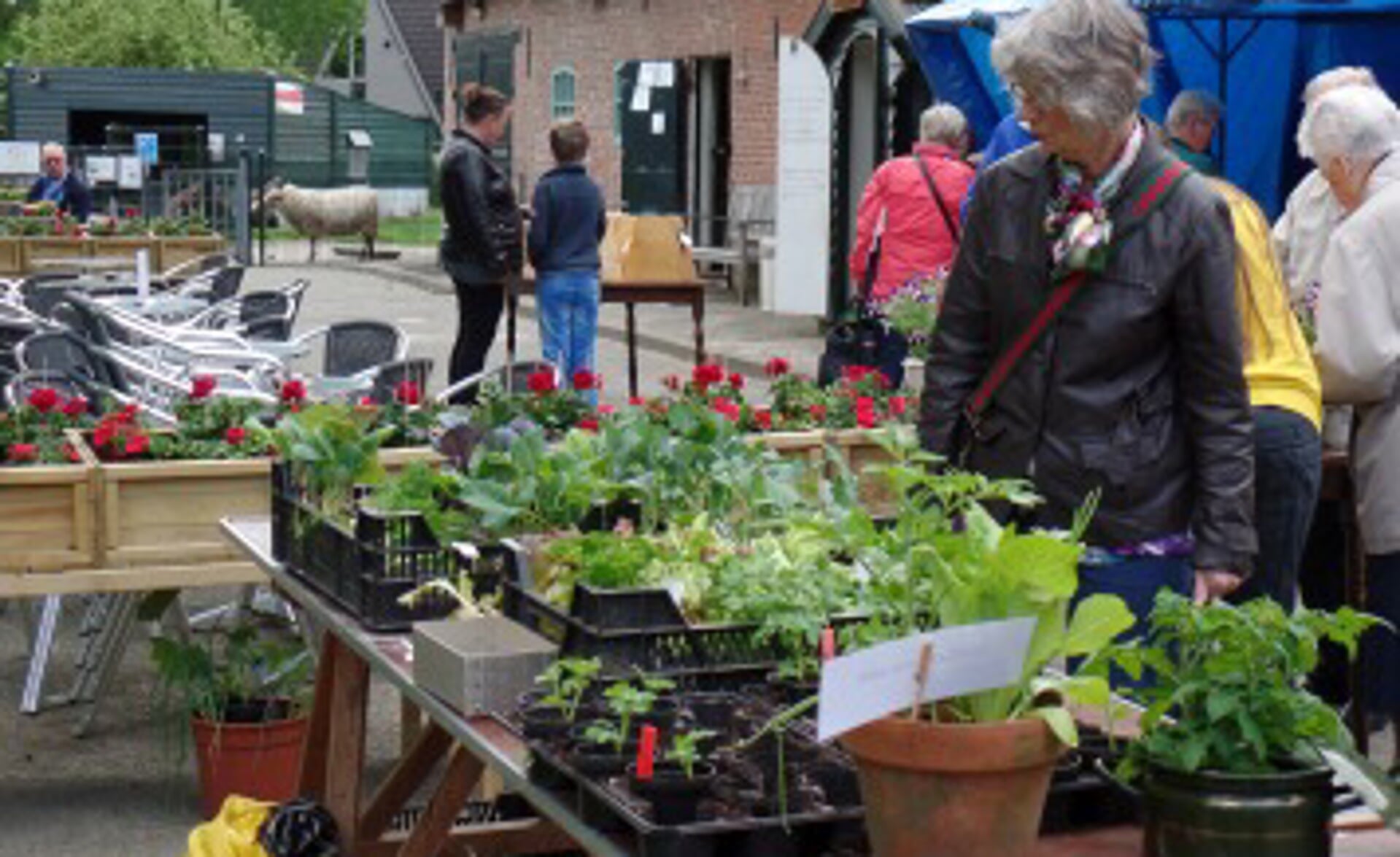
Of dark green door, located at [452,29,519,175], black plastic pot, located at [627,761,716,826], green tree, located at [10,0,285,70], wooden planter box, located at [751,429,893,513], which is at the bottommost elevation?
wooden planter box, located at [751,429,893,513]

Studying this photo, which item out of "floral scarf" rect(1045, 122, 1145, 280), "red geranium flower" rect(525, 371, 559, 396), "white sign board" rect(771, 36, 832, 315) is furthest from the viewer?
"white sign board" rect(771, 36, 832, 315)

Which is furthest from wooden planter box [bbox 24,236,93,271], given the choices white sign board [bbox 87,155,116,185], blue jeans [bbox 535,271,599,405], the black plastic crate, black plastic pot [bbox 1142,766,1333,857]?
black plastic pot [bbox 1142,766,1333,857]

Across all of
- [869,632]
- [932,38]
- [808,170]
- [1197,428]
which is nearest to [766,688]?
[869,632]

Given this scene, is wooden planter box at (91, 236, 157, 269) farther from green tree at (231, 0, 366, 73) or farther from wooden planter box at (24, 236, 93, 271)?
green tree at (231, 0, 366, 73)

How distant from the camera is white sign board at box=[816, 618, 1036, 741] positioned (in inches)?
103

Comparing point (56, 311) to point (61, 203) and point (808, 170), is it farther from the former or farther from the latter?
point (61, 203)

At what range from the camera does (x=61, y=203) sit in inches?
880

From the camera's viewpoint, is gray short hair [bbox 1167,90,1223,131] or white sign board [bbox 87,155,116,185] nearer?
gray short hair [bbox 1167,90,1223,131]

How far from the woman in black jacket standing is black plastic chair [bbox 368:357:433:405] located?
3266mm

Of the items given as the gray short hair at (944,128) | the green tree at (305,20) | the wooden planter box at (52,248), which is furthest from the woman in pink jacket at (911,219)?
the green tree at (305,20)

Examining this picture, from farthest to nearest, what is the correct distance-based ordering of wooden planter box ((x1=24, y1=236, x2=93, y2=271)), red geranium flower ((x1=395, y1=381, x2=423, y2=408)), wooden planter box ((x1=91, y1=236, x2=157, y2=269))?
wooden planter box ((x1=24, y1=236, x2=93, y2=271))
wooden planter box ((x1=91, y1=236, x2=157, y2=269))
red geranium flower ((x1=395, y1=381, x2=423, y2=408))

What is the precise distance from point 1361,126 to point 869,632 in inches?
132

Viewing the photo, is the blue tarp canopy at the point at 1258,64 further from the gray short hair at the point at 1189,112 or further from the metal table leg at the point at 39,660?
the metal table leg at the point at 39,660

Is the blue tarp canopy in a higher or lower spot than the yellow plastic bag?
higher
